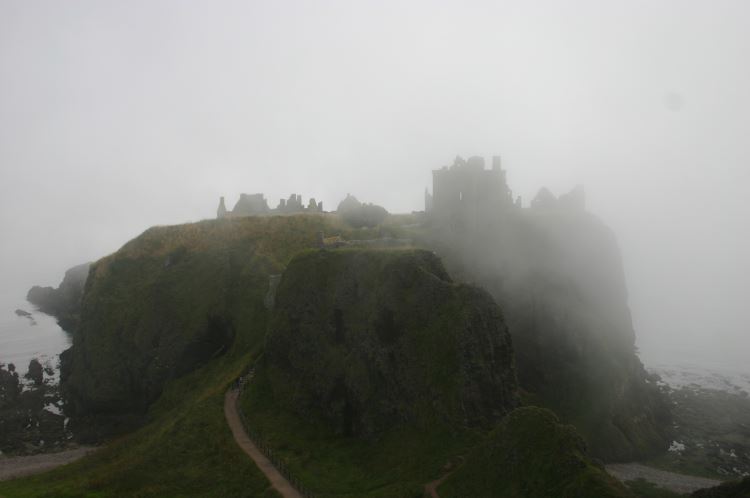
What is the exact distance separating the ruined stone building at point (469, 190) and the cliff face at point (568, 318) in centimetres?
193

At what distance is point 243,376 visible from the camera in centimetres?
5775

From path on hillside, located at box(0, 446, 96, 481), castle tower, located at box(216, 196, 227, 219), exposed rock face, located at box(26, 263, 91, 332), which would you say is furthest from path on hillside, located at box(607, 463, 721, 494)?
exposed rock face, located at box(26, 263, 91, 332)

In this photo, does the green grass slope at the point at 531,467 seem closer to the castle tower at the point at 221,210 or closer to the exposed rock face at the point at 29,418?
the exposed rock face at the point at 29,418

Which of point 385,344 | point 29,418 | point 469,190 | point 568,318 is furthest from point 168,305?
point 568,318

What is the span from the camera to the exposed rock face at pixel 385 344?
41375 millimetres

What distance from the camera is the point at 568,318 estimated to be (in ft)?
235

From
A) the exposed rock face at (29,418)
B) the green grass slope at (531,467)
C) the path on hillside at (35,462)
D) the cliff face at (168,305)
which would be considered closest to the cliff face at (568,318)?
the cliff face at (168,305)

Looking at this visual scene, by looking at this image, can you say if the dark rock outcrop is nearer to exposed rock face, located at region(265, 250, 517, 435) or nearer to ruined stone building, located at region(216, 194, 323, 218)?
ruined stone building, located at region(216, 194, 323, 218)

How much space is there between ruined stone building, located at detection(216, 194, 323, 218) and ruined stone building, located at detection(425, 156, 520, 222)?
27.4 metres

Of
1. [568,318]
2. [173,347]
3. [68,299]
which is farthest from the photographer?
[68,299]

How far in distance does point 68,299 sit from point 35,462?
104 metres

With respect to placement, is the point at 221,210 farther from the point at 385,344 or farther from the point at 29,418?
the point at 385,344

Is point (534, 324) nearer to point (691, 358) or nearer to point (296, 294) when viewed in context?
point (296, 294)

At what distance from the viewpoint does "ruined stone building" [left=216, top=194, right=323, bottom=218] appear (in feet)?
329
